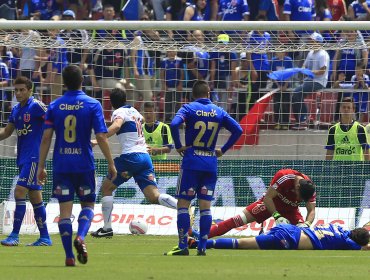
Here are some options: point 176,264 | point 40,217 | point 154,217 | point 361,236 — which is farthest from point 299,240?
point 154,217

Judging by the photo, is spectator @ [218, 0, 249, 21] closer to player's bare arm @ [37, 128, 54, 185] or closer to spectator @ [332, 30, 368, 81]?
spectator @ [332, 30, 368, 81]

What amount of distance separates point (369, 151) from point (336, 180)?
83 centimetres

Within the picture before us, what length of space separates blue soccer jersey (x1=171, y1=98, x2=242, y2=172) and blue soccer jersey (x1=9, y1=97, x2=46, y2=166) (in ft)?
7.32

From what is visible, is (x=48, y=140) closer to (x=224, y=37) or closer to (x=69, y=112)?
(x=69, y=112)

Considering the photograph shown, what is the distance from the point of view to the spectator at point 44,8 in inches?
1101

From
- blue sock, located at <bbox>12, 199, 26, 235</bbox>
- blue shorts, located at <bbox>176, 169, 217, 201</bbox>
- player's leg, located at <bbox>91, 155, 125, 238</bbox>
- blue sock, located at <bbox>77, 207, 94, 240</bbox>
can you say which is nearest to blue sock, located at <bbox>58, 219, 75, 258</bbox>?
blue sock, located at <bbox>77, 207, 94, 240</bbox>

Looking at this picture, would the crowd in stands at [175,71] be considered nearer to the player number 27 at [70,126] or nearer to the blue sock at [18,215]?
the blue sock at [18,215]

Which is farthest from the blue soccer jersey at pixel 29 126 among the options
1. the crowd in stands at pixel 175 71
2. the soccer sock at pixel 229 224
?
the crowd in stands at pixel 175 71

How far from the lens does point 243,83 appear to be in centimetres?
2192

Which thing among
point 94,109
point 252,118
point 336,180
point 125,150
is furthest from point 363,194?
point 94,109

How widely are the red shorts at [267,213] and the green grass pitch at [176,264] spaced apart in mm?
1819

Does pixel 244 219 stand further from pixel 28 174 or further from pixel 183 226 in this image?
pixel 28 174

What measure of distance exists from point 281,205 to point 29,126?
159 inches

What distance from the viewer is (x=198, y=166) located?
1444cm
